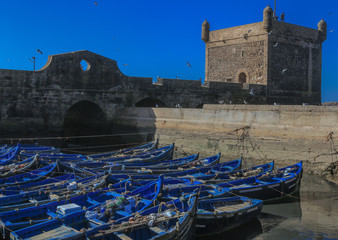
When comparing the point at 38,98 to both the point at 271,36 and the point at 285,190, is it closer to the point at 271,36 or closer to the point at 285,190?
the point at 285,190

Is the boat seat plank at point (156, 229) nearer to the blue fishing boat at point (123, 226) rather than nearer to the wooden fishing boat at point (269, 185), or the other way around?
the blue fishing boat at point (123, 226)

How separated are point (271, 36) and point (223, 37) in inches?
177

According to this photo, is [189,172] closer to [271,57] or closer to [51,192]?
[51,192]

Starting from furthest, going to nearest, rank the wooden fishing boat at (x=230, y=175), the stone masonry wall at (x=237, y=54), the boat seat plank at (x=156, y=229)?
the stone masonry wall at (x=237, y=54) < the wooden fishing boat at (x=230, y=175) < the boat seat plank at (x=156, y=229)

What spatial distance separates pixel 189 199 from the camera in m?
7.64

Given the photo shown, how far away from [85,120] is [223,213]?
1827 centimetres

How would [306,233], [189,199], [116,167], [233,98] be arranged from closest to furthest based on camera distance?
[189,199]
[306,233]
[116,167]
[233,98]

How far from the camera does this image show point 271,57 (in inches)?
1104

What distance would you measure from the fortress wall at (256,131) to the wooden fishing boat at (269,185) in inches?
73.1

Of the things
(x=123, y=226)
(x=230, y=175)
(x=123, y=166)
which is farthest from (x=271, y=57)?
(x=123, y=226)

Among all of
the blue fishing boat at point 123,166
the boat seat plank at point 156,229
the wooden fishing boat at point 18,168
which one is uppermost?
the wooden fishing boat at point 18,168

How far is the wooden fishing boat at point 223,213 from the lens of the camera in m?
7.93

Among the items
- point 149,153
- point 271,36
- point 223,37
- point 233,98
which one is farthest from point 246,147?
point 223,37

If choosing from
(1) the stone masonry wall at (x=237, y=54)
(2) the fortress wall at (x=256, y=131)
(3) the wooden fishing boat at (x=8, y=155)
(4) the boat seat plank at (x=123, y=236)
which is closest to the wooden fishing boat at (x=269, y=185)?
(2) the fortress wall at (x=256, y=131)
